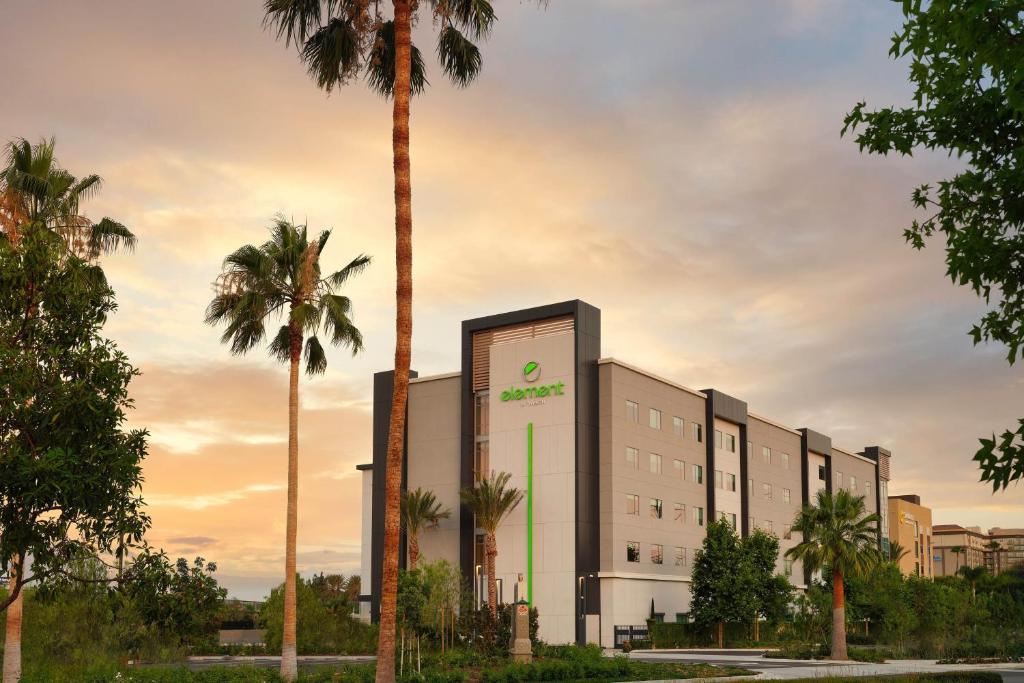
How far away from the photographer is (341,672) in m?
33.6

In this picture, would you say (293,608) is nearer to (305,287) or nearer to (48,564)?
(305,287)

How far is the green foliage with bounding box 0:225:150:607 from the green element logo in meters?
52.5

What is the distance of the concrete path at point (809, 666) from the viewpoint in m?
39.4

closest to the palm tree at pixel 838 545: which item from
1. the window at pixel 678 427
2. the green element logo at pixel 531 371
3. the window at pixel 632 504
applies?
the window at pixel 632 504

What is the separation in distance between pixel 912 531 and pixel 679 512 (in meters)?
76.7

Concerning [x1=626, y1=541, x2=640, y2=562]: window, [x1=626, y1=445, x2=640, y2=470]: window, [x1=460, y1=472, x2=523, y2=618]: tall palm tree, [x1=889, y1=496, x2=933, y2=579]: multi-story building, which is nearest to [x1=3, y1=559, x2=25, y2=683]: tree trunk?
[x1=460, y1=472, x2=523, y2=618]: tall palm tree

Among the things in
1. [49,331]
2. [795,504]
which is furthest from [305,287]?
[795,504]

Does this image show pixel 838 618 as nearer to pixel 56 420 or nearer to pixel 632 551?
pixel 632 551

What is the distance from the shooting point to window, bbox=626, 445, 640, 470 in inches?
2825

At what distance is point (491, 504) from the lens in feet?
226

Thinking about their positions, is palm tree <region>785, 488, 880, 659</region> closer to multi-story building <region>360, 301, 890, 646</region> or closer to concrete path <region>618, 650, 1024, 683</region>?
concrete path <region>618, 650, 1024, 683</region>

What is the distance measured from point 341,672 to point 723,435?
57060 mm

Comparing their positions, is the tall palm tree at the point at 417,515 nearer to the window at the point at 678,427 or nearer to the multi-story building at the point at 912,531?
the window at the point at 678,427

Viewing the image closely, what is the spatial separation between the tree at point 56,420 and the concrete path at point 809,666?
24499 millimetres
